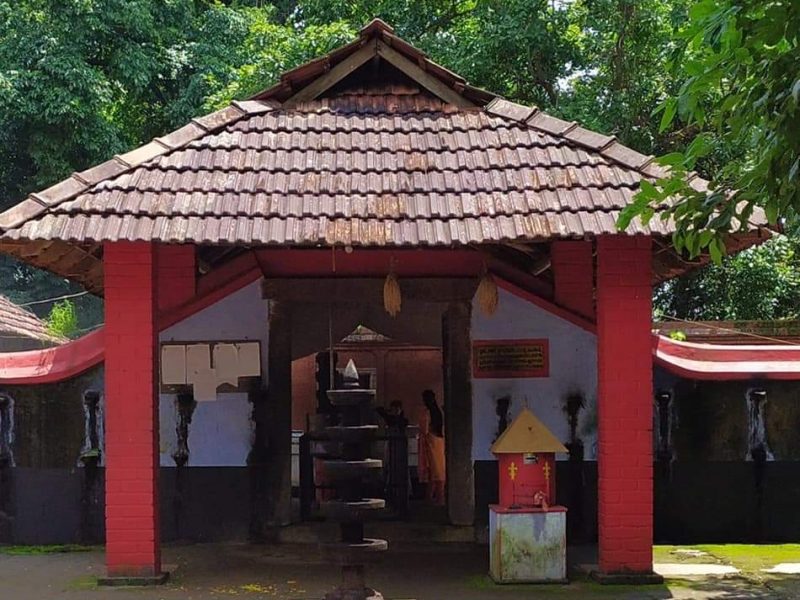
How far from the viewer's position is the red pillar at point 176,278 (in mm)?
9383

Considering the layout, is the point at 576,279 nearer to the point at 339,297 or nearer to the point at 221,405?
the point at 339,297

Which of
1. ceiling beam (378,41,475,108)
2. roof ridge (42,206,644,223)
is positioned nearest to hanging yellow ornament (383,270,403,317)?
roof ridge (42,206,644,223)

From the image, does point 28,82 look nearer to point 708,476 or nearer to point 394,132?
point 394,132

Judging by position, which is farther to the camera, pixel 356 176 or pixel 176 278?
pixel 176 278

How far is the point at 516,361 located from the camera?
9.74 metres

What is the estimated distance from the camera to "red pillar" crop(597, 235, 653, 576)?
7.75m

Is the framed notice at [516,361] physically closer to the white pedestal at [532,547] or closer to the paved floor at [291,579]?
the paved floor at [291,579]

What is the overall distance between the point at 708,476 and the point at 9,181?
50.7ft

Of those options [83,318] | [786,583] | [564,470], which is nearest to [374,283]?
[564,470]

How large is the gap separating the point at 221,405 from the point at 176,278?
1.31 metres

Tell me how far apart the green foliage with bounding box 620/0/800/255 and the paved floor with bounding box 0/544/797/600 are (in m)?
3.71

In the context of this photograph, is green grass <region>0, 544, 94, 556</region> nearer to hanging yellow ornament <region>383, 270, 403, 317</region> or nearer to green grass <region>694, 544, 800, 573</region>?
hanging yellow ornament <region>383, 270, 403, 317</region>

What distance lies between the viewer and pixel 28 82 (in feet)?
58.0

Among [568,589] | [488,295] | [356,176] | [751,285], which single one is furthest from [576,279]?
[751,285]
